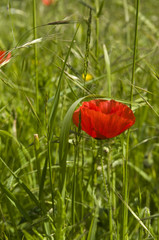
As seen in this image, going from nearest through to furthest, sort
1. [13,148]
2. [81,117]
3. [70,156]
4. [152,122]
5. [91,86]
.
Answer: [81,117], [91,86], [13,148], [70,156], [152,122]

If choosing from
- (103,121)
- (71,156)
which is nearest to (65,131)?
(103,121)

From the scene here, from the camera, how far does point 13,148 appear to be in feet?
3.16

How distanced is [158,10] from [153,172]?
216 centimetres

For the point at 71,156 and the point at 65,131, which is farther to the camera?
the point at 71,156

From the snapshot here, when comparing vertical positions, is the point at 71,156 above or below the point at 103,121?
below

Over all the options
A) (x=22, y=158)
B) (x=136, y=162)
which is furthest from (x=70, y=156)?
(x=22, y=158)

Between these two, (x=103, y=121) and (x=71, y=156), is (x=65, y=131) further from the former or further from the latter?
(x=71, y=156)

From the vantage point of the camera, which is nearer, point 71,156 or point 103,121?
point 103,121

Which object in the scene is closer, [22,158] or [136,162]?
[22,158]

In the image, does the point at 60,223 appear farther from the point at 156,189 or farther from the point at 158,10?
the point at 158,10

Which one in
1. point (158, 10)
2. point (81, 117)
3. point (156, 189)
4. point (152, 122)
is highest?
point (158, 10)

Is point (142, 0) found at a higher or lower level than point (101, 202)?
higher

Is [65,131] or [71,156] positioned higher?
[65,131]

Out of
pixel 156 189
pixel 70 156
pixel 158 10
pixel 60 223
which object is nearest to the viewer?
pixel 60 223
